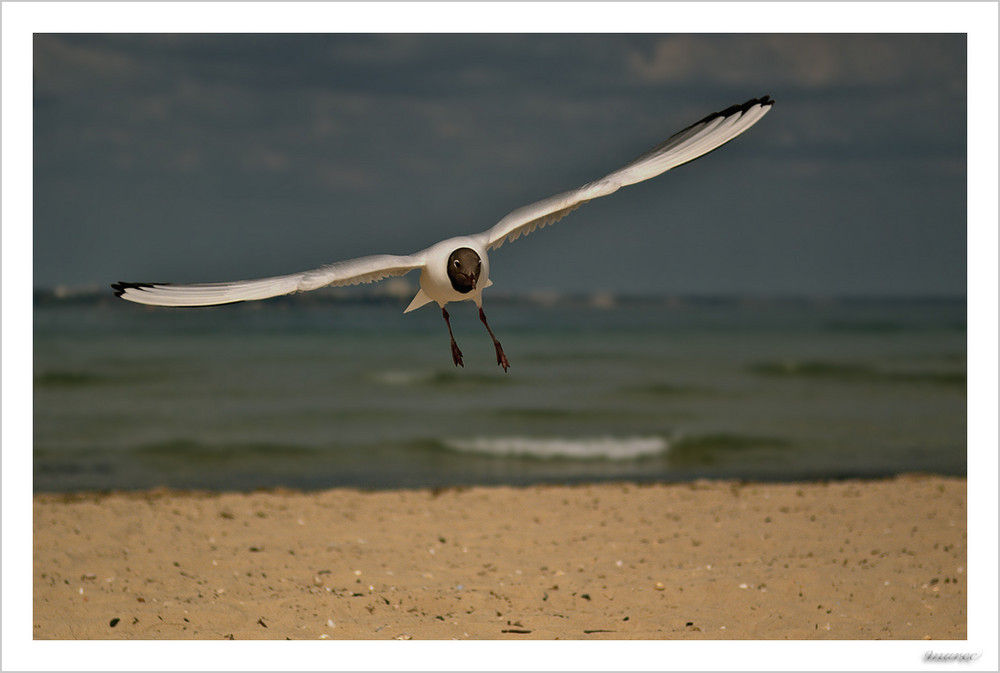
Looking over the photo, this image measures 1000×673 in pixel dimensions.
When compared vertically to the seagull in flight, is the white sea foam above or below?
below

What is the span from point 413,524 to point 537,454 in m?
5.31

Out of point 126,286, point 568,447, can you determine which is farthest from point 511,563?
point 568,447

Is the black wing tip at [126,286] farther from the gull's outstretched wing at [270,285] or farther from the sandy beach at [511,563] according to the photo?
the sandy beach at [511,563]

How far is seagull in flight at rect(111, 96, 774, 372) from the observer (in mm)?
3271

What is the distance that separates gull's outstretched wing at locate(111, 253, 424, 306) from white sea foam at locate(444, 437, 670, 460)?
1052 cm

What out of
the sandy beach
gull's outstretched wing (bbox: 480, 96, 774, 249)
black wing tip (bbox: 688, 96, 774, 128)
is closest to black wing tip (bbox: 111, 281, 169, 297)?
gull's outstretched wing (bbox: 480, 96, 774, 249)

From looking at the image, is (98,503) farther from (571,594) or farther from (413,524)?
(571,594)

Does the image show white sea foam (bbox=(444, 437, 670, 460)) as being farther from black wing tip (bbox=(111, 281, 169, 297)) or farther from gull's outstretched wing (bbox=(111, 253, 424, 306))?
black wing tip (bbox=(111, 281, 169, 297))

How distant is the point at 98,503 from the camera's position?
32.3 ft

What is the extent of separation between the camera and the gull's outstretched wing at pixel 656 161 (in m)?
3.91

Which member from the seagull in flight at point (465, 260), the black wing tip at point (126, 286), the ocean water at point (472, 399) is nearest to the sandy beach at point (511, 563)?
the ocean water at point (472, 399)

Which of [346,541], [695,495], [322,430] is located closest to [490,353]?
[322,430]

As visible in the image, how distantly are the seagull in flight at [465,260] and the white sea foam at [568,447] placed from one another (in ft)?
33.6

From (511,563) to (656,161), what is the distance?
185 inches
